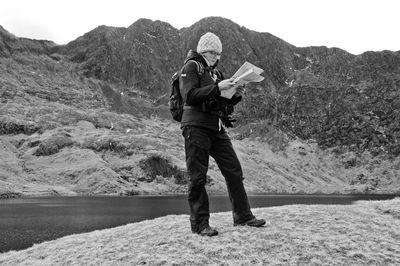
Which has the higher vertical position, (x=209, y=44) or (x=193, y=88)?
(x=209, y=44)

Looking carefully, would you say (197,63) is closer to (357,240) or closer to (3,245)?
(357,240)

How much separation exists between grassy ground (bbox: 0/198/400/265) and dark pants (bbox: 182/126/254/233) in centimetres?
52

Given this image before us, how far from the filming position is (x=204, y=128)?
1095 cm

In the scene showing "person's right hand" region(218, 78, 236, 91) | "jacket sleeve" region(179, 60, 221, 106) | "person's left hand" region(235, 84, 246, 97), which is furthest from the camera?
"person's left hand" region(235, 84, 246, 97)

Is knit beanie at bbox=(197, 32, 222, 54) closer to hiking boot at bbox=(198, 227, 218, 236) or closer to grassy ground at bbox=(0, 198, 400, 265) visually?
hiking boot at bbox=(198, 227, 218, 236)

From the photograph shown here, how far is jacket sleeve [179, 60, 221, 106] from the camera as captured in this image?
10.5 meters

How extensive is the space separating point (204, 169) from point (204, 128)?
99cm

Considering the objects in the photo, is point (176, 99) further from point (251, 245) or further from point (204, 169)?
point (251, 245)

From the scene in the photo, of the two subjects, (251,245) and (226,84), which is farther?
(226,84)

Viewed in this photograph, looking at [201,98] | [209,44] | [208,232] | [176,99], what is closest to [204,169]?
[208,232]

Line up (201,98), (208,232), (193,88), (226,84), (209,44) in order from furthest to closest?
(209,44) → (208,232) → (193,88) → (201,98) → (226,84)

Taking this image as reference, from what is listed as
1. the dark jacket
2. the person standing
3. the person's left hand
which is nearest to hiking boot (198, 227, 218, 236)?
the person standing

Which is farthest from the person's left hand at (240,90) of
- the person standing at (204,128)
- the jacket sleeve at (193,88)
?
the jacket sleeve at (193,88)

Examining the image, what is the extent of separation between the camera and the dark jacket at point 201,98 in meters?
10.5
